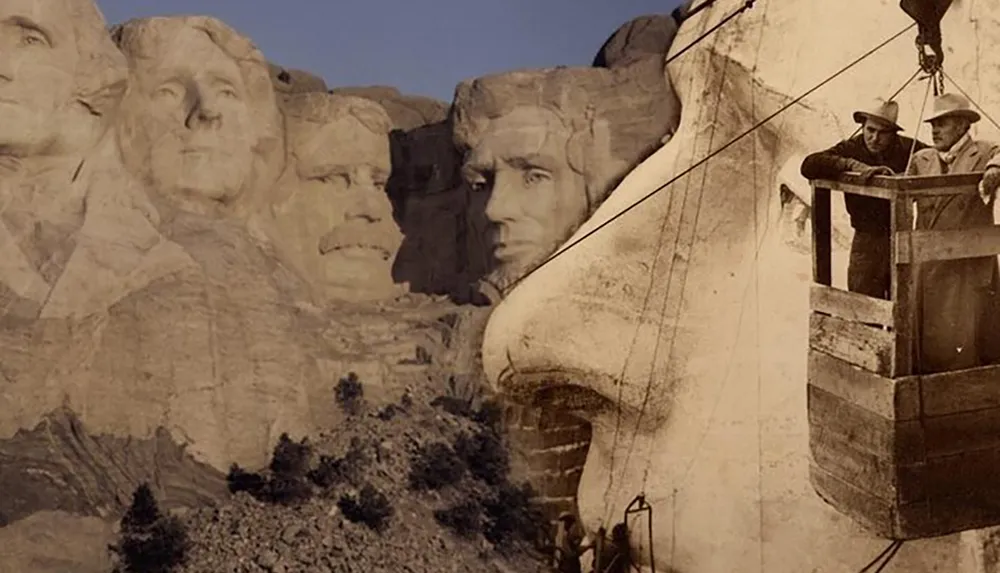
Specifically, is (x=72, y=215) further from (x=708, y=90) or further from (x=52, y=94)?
(x=708, y=90)

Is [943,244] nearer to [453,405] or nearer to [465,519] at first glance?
[465,519]

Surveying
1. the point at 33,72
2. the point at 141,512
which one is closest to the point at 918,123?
the point at 141,512

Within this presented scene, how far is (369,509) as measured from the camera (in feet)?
30.3

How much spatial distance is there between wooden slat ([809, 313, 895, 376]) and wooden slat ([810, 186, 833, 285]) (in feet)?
0.26

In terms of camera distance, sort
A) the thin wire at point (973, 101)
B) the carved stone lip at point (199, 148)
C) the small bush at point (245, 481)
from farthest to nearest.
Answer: the carved stone lip at point (199, 148) → the small bush at point (245, 481) → the thin wire at point (973, 101)

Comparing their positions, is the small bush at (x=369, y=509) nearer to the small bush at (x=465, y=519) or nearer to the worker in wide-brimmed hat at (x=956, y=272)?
the small bush at (x=465, y=519)

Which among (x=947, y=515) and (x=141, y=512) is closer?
(x=947, y=515)

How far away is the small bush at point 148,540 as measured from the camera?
344 inches

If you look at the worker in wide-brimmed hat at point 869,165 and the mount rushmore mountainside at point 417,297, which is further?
the mount rushmore mountainside at point 417,297

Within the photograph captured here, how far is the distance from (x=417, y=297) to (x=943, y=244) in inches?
456

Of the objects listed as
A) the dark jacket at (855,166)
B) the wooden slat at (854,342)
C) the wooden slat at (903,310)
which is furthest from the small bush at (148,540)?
the wooden slat at (903,310)

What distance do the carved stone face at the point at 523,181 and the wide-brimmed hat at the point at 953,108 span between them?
9997mm

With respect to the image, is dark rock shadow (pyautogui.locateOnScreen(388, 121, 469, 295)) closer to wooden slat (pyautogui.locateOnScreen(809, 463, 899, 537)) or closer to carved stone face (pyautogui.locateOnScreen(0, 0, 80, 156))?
carved stone face (pyautogui.locateOnScreen(0, 0, 80, 156))

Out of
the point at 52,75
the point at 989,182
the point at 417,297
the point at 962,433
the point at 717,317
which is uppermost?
the point at 52,75
